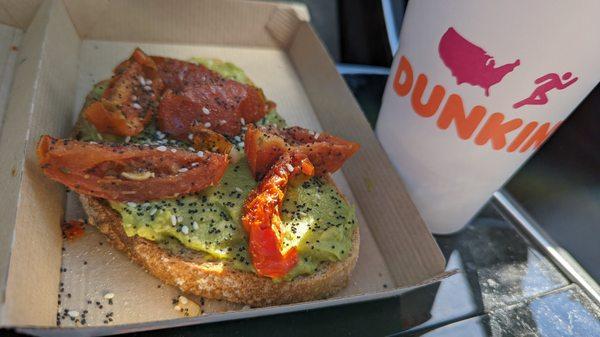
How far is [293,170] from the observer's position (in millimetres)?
1245

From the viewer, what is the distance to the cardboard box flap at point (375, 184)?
128 cm

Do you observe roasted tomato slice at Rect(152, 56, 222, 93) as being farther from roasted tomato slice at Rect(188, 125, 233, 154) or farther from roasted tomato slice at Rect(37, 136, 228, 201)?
roasted tomato slice at Rect(37, 136, 228, 201)

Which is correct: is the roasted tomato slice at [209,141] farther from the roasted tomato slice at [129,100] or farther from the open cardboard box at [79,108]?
the open cardboard box at [79,108]

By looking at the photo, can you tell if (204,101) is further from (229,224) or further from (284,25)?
(284,25)

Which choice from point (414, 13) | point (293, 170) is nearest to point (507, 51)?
point (414, 13)

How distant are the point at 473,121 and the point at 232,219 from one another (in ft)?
2.07

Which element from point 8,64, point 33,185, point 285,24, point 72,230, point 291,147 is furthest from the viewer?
point 285,24

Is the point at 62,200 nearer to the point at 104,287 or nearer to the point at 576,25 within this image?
the point at 104,287

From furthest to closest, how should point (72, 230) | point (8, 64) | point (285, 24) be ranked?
point (285, 24) → point (8, 64) → point (72, 230)

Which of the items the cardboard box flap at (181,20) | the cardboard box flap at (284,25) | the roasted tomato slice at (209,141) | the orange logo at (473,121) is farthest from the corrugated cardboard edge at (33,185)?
the orange logo at (473,121)

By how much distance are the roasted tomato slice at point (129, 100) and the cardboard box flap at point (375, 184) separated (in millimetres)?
639

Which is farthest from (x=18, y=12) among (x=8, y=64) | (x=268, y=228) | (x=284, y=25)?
(x=268, y=228)

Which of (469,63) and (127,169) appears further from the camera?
(127,169)

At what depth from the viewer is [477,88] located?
1046 millimetres
